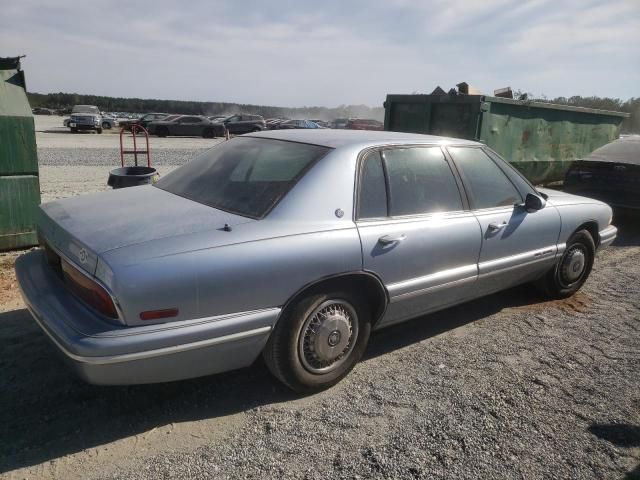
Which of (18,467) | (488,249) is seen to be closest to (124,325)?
(18,467)

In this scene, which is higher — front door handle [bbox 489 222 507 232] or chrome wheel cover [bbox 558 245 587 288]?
front door handle [bbox 489 222 507 232]

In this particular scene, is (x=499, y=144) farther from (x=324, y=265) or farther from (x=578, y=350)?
(x=324, y=265)

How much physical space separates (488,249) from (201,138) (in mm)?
Result: 28218

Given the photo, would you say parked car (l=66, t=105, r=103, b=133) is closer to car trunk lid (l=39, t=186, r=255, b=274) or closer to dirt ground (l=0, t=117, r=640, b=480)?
dirt ground (l=0, t=117, r=640, b=480)

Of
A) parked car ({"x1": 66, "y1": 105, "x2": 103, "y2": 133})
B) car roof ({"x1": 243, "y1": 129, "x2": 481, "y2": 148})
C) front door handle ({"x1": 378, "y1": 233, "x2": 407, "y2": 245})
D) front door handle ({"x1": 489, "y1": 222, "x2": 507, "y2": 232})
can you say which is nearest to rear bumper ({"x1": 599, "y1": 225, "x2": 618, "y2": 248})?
front door handle ({"x1": 489, "y1": 222, "x2": 507, "y2": 232})

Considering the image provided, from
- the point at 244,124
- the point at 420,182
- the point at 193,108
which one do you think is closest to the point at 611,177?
the point at 420,182

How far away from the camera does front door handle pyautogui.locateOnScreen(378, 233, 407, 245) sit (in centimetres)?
303

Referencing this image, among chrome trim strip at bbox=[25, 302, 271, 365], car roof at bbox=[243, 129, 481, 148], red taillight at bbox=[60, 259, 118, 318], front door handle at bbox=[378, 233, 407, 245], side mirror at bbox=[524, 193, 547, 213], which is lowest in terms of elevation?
chrome trim strip at bbox=[25, 302, 271, 365]

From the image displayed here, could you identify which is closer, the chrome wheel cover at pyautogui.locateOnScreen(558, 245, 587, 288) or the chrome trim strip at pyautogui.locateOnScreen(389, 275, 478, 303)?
the chrome trim strip at pyautogui.locateOnScreen(389, 275, 478, 303)

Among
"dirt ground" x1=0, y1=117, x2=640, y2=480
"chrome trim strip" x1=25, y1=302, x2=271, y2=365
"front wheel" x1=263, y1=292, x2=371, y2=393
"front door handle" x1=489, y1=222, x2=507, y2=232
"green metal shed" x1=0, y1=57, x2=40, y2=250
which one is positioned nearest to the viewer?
"chrome trim strip" x1=25, y1=302, x2=271, y2=365

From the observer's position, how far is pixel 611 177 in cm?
769

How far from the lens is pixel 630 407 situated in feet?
9.90

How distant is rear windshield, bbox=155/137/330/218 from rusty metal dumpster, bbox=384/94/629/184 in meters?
Result: 5.33

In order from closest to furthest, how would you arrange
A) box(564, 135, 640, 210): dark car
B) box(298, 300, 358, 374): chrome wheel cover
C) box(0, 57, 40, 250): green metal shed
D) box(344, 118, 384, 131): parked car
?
box(298, 300, 358, 374): chrome wheel cover → box(0, 57, 40, 250): green metal shed → box(564, 135, 640, 210): dark car → box(344, 118, 384, 131): parked car
